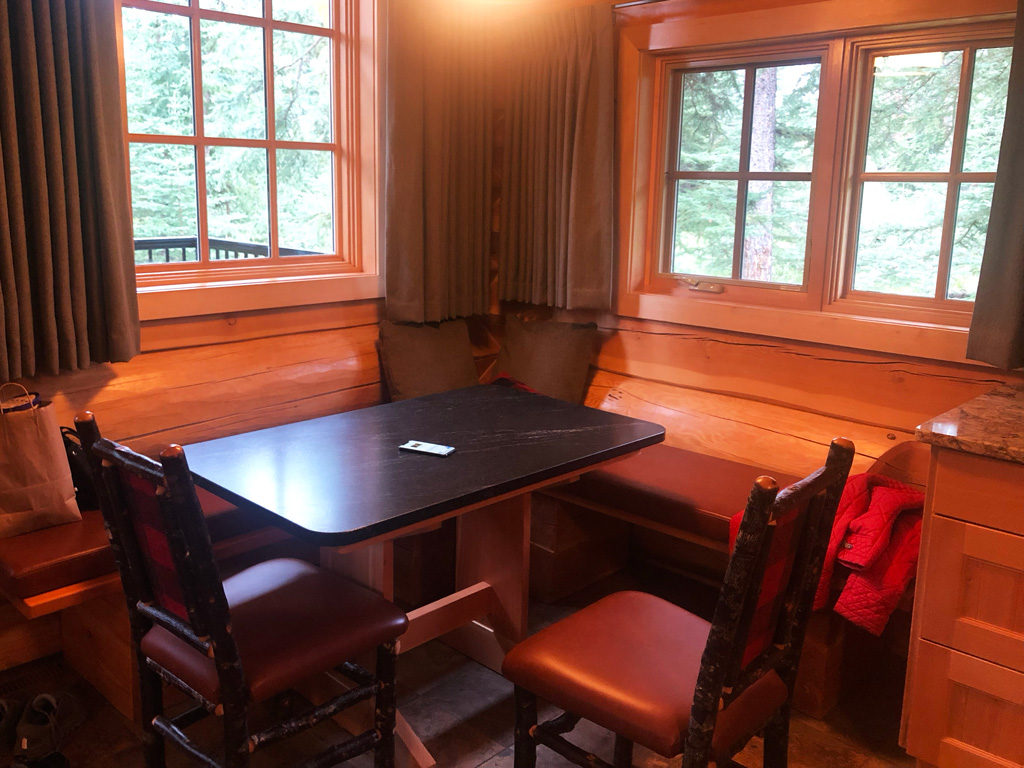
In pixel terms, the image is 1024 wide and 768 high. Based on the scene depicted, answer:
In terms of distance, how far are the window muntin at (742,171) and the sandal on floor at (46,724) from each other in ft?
7.91

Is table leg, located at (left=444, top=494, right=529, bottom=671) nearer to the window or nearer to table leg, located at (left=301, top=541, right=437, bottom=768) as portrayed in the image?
table leg, located at (left=301, top=541, right=437, bottom=768)

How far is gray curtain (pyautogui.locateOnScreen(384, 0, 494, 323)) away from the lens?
10.5 feet

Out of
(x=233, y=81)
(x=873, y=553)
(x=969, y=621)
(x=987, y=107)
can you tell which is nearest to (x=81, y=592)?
(x=233, y=81)

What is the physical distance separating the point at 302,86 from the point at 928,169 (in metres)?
2.13

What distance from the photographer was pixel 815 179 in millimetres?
2863

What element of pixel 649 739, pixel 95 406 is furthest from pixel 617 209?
pixel 649 739

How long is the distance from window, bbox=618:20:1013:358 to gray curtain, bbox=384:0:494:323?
58 centimetres

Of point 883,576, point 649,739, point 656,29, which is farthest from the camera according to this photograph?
point 656,29

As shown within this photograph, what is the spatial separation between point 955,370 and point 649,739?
1595mm

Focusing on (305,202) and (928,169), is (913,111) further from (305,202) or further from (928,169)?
(305,202)

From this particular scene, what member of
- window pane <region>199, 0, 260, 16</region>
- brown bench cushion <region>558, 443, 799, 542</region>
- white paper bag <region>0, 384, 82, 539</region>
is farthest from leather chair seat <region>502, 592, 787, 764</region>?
window pane <region>199, 0, 260, 16</region>

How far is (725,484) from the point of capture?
2732 mm

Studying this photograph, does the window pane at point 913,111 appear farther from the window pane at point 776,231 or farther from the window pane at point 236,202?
the window pane at point 236,202

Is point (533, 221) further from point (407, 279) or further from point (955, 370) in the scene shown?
point (955, 370)
